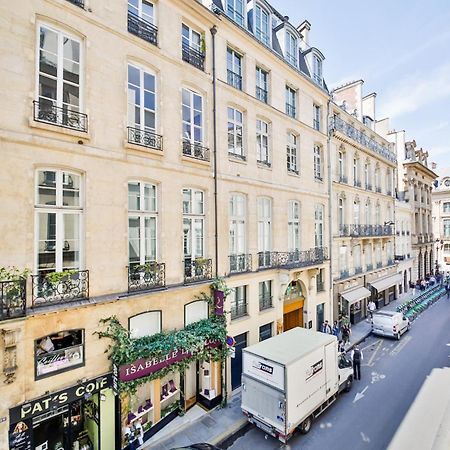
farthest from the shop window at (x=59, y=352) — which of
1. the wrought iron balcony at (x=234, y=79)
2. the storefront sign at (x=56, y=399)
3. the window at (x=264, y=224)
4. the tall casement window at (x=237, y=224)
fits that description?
the wrought iron balcony at (x=234, y=79)

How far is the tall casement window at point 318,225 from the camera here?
18.3 m

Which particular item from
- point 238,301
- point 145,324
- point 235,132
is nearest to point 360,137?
point 235,132

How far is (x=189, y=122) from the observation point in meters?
11.5

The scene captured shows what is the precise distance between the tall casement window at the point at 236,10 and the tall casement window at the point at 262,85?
2227 mm

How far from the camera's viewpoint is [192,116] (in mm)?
11562

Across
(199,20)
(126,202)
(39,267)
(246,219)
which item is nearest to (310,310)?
(246,219)

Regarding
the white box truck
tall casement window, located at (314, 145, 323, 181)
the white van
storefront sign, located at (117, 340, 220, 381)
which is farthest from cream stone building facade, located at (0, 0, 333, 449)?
the white van

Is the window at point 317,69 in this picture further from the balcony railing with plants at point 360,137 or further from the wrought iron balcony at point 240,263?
the wrought iron balcony at point 240,263

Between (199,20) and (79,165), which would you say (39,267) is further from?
(199,20)

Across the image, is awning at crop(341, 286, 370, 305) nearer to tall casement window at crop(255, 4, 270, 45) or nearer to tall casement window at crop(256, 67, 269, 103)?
tall casement window at crop(256, 67, 269, 103)

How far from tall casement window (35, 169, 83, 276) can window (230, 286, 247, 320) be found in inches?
264

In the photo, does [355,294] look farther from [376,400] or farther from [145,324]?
[145,324]

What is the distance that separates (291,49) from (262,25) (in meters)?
2.59

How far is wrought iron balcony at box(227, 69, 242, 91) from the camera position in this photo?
519 inches
